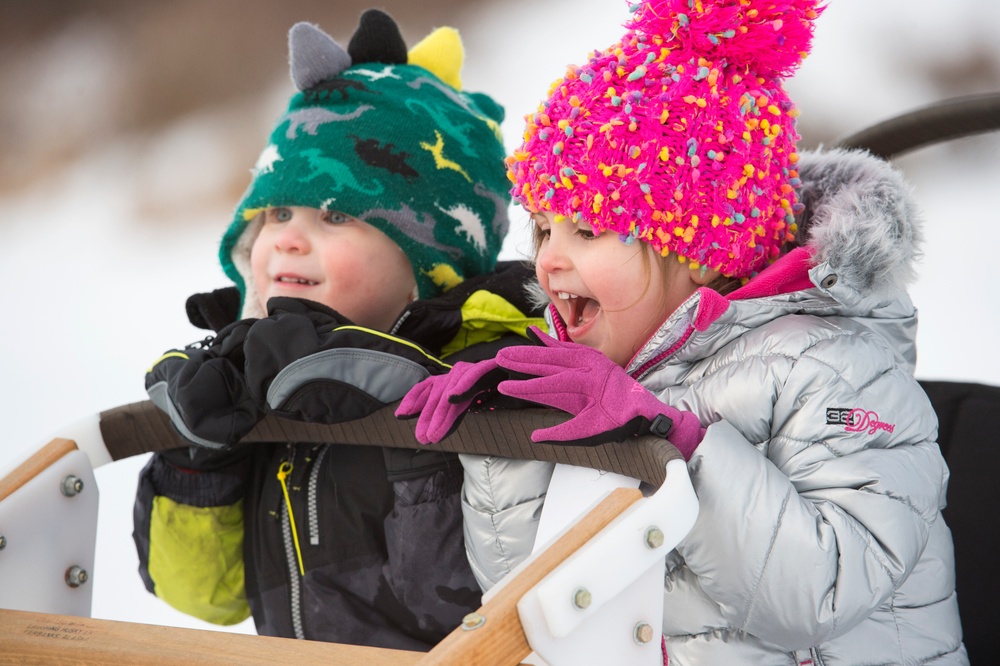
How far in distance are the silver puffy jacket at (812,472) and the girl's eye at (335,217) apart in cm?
38

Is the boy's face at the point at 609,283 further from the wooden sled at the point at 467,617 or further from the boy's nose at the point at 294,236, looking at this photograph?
the boy's nose at the point at 294,236

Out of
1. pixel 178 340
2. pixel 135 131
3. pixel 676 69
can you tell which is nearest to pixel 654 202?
pixel 676 69

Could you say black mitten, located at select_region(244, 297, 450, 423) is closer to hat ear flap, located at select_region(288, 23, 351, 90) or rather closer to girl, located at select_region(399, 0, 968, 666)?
girl, located at select_region(399, 0, 968, 666)

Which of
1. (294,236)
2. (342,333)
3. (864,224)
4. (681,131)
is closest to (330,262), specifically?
(294,236)

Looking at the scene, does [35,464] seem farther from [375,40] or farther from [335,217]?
[375,40]

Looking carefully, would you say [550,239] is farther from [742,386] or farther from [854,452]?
[854,452]

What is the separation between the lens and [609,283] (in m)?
0.90

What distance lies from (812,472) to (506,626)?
317 mm

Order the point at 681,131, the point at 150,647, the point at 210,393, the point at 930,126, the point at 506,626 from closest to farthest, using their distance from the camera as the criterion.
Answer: the point at 506,626 → the point at 150,647 → the point at 681,131 → the point at 210,393 → the point at 930,126

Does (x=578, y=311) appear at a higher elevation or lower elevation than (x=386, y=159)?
lower

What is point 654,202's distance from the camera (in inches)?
33.8

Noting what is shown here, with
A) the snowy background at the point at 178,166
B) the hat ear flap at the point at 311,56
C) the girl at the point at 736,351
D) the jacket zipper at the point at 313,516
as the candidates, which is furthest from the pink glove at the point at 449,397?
the snowy background at the point at 178,166

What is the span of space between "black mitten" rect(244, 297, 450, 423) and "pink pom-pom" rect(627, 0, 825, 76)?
374 millimetres

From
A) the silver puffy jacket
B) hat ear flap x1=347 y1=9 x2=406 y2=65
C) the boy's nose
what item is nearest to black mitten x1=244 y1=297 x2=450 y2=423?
the silver puffy jacket
